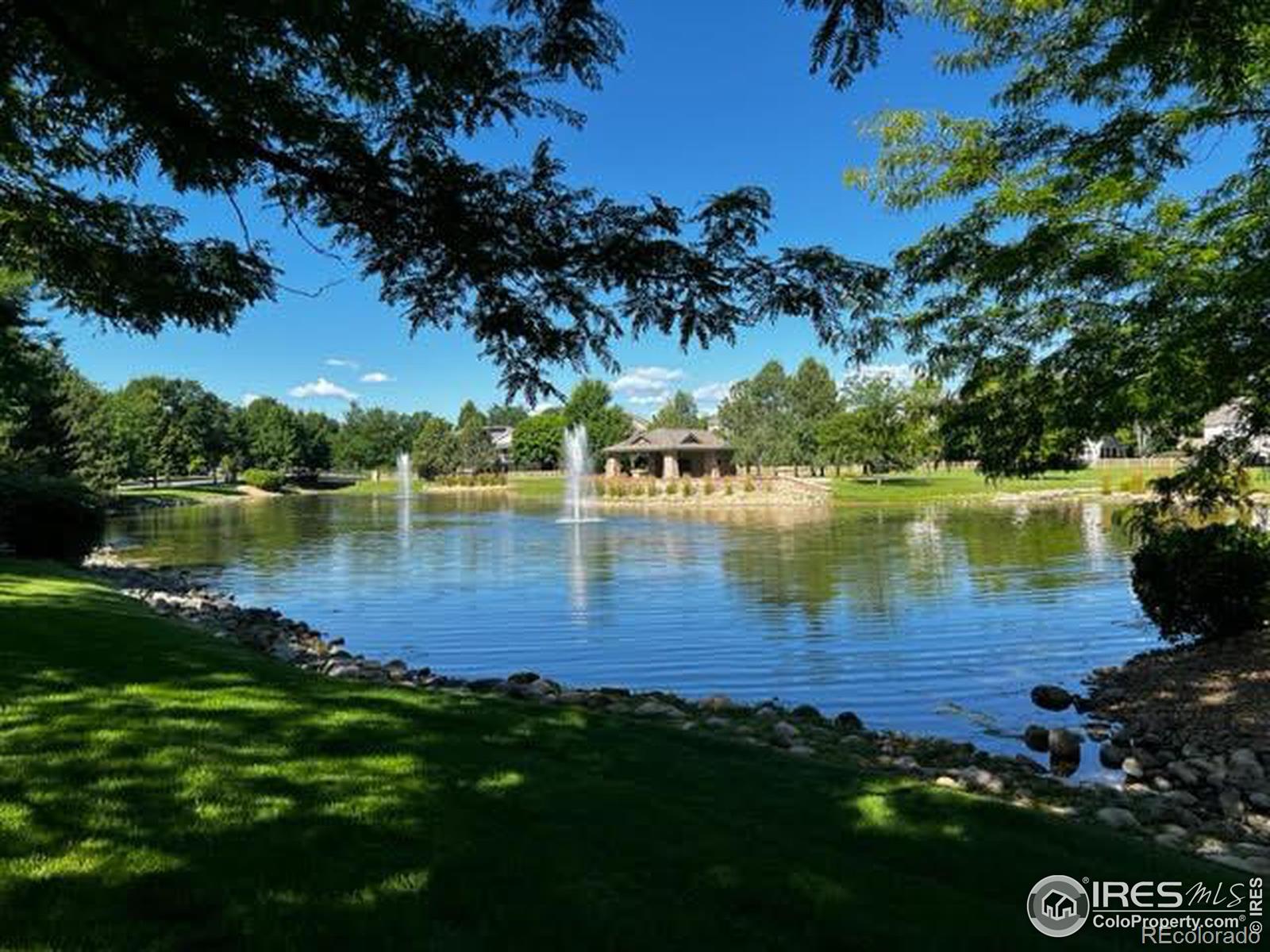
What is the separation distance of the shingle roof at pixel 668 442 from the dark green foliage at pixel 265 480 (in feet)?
97.0

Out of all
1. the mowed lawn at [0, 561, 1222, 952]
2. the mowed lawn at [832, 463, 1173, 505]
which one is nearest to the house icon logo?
the mowed lawn at [0, 561, 1222, 952]

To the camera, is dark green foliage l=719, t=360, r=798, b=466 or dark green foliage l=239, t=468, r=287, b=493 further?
dark green foliage l=239, t=468, r=287, b=493

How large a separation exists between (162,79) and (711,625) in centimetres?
1099

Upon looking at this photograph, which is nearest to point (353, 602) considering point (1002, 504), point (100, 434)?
point (1002, 504)

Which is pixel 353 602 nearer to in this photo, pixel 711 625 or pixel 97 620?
pixel 711 625

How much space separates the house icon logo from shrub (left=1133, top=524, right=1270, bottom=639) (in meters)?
6.97

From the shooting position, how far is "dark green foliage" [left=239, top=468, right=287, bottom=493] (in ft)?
249

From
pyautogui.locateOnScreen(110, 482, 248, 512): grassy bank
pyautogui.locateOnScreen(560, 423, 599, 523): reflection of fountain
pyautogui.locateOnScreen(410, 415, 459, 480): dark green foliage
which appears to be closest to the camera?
pyautogui.locateOnScreen(560, 423, 599, 523): reflection of fountain

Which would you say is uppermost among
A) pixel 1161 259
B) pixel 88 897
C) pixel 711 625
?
pixel 1161 259

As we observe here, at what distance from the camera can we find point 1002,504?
42.2m

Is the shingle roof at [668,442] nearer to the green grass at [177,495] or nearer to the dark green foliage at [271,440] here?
the green grass at [177,495]

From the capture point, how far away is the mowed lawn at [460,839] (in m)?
2.70

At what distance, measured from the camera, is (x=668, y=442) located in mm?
70125

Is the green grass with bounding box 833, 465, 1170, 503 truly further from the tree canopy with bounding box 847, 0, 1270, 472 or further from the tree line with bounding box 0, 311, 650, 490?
the tree canopy with bounding box 847, 0, 1270, 472
